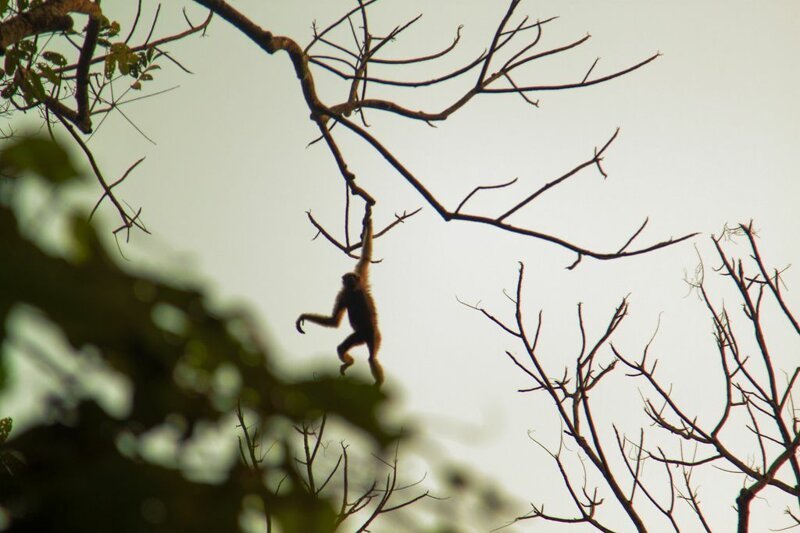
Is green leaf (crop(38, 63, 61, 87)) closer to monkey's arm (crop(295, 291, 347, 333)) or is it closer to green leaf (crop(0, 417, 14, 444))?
green leaf (crop(0, 417, 14, 444))

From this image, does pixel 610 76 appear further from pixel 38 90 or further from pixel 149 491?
pixel 149 491

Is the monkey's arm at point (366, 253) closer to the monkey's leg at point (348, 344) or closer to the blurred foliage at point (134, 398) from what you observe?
the monkey's leg at point (348, 344)

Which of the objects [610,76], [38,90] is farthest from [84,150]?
[610,76]

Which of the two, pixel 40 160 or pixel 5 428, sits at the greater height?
pixel 5 428

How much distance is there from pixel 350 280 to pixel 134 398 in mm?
7764

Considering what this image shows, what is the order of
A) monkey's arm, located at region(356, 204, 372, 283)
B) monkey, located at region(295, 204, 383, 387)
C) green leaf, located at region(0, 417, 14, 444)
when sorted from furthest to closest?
monkey, located at region(295, 204, 383, 387)
monkey's arm, located at region(356, 204, 372, 283)
green leaf, located at region(0, 417, 14, 444)

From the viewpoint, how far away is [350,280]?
852 cm

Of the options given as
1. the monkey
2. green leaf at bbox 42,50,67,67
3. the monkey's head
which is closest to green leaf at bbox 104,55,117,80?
green leaf at bbox 42,50,67,67

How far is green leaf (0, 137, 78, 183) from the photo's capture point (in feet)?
2.72

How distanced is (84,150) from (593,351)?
148 inches

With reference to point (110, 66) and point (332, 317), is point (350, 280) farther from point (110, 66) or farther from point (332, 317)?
point (110, 66)

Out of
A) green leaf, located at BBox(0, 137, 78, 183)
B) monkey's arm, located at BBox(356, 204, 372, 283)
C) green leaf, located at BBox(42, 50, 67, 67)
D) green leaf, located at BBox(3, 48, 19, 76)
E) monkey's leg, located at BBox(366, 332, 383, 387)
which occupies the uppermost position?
monkey's arm, located at BBox(356, 204, 372, 283)

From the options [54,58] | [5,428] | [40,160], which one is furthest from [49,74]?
[40,160]

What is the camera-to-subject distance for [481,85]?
4.66 m
